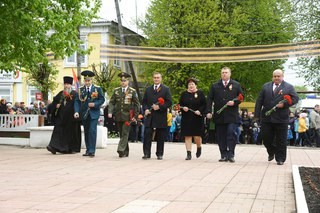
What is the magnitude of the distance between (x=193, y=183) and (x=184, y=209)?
2160 millimetres

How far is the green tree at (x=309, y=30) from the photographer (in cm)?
3578

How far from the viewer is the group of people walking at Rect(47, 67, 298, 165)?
12.0 metres

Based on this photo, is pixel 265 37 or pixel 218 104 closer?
pixel 218 104

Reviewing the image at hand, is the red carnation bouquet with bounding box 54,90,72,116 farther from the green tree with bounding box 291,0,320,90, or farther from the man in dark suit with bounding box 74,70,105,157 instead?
the green tree with bounding box 291,0,320,90

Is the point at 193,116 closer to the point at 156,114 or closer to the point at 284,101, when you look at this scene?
the point at 156,114

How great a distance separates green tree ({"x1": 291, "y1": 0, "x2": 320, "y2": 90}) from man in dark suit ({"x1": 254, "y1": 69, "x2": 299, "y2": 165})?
24.0 metres

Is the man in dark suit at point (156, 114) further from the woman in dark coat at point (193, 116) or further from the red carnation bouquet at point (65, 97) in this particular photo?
the red carnation bouquet at point (65, 97)

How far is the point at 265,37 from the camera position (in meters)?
41.4

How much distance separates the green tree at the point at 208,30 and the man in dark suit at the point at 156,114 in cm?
2564

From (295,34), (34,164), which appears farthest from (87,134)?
(295,34)

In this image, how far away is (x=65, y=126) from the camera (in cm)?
1405

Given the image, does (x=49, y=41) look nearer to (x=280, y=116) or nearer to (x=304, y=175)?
(x=280, y=116)

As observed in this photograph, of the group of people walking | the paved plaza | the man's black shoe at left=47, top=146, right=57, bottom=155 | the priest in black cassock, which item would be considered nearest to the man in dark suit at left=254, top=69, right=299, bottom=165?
the group of people walking

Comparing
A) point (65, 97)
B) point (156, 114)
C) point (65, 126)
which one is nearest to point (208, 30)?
point (65, 97)
